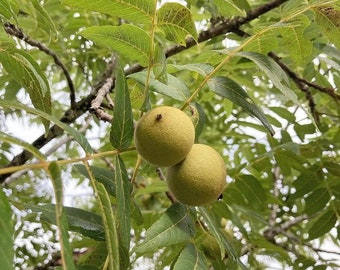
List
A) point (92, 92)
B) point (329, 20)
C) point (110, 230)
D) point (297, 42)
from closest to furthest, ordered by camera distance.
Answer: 1. point (110, 230)
2. point (329, 20)
3. point (297, 42)
4. point (92, 92)

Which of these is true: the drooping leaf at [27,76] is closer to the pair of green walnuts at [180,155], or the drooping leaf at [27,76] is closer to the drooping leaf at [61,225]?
the pair of green walnuts at [180,155]

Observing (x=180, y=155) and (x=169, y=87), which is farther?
(x=169, y=87)

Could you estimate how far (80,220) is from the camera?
1314 millimetres

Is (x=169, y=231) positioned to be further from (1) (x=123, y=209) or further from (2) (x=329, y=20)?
(2) (x=329, y=20)

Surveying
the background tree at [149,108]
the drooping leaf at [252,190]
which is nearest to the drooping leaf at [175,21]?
the background tree at [149,108]

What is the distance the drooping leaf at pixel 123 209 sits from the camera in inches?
43.8

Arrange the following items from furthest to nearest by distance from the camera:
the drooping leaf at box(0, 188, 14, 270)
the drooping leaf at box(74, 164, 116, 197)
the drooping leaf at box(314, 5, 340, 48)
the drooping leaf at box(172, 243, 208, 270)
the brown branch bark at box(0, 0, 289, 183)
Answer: the brown branch bark at box(0, 0, 289, 183) < the drooping leaf at box(314, 5, 340, 48) < the drooping leaf at box(74, 164, 116, 197) < the drooping leaf at box(172, 243, 208, 270) < the drooping leaf at box(0, 188, 14, 270)

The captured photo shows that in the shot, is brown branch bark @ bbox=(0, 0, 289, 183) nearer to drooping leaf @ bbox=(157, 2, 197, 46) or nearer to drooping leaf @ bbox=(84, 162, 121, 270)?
drooping leaf @ bbox=(157, 2, 197, 46)

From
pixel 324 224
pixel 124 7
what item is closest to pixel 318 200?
pixel 324 224

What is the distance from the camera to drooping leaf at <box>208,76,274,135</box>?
1394 mm

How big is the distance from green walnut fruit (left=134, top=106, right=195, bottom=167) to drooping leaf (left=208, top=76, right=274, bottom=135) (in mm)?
220

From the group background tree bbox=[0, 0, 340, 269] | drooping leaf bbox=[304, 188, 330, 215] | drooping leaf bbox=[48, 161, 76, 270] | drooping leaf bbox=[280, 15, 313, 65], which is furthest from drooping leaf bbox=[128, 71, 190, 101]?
drooping leaf bbox=[304, 188, 330, 215]

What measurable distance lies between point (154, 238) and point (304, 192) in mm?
1016

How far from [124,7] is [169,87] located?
1.03 ft
